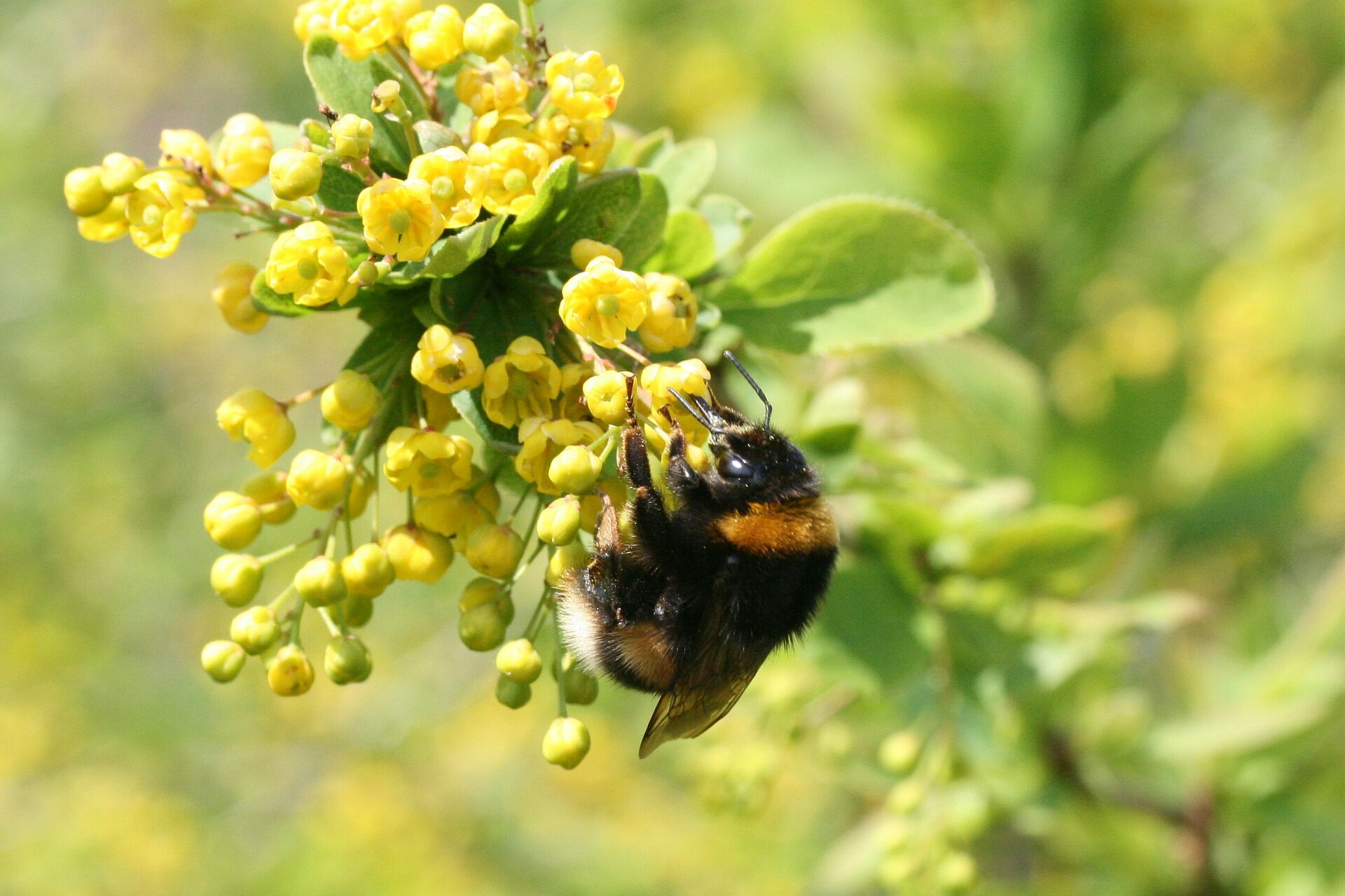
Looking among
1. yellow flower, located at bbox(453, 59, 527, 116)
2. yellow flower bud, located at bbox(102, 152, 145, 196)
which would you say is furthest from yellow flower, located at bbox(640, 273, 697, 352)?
yellow flower bud, located at bbox(102, 152, 145, 196)

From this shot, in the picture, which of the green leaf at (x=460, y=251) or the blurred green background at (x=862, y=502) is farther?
the blurred green background at (x=862, y=502)

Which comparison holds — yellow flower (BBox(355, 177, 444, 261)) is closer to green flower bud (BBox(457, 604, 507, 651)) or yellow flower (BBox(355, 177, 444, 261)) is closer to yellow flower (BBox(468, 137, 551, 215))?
yellow flower (BBox(468, 137, 551, 215))

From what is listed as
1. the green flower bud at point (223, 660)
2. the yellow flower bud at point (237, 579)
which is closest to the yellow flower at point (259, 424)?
the yellow flower bud at point (237, 579)

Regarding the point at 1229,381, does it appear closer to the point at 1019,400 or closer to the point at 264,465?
the point at 1019,400

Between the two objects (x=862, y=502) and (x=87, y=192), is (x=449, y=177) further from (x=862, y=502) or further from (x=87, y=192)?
(x=862, y=502)

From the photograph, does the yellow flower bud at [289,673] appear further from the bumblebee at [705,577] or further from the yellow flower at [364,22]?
the yellow flower at [364,22]

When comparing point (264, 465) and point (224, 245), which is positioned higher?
point (264, 465)

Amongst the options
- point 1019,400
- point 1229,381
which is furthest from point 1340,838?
point 1229,381

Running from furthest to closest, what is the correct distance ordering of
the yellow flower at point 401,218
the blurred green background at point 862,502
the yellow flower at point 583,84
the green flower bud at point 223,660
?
the blurred green background at point 862,502
the green flower bud at point 223,660
the yellow flower at point 583,84
the yellow flower at point 401,218
